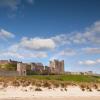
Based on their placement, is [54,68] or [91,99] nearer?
[91,99]

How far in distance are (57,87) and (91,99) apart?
7.36 meters

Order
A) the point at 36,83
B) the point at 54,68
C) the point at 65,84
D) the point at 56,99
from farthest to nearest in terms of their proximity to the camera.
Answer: the point at 54,68, the point at 65,84, the point at 36,83, the point at 56,99

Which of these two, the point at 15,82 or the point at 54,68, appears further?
the point at 54,68

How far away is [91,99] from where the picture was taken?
30.2 meters

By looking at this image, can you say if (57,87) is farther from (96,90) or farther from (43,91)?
(96,90)

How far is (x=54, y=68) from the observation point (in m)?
165

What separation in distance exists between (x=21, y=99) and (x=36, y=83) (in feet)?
33.5

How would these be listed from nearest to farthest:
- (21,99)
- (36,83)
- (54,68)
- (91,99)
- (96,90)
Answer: (21,99)
(91,99)
(36,83)
(96,90)
(54,68)

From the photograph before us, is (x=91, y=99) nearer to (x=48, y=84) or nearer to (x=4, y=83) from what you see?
(x=48, y=84)

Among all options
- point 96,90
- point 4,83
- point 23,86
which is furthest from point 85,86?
point 4,83

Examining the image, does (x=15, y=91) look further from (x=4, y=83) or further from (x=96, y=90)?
(x=96, y=90)

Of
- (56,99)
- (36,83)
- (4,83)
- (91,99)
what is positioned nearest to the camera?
(56,99)

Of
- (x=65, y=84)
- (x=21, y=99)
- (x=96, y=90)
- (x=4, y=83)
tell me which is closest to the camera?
(x=21, y=99)

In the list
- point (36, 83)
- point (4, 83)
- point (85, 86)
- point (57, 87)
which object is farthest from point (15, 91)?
point (85, 86)
